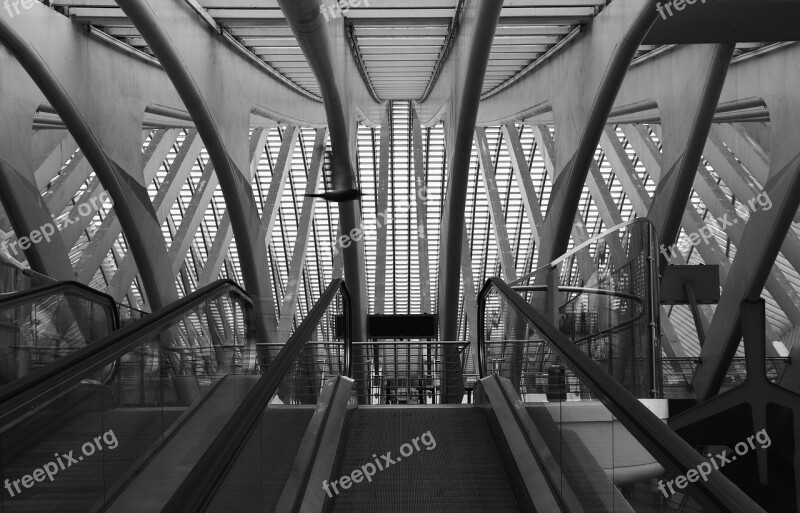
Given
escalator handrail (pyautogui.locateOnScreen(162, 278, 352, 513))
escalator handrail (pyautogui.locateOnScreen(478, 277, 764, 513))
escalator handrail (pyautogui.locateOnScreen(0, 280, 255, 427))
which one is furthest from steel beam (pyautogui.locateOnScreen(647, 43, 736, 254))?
escalator handrail (pyautogui.locateOnScreen(162, 278, 352, 513))

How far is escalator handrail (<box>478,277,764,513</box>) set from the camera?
2332 mm

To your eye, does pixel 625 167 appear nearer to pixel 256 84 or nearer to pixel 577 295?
pixel 256 84

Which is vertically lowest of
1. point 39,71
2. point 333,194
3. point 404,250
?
point 404,250

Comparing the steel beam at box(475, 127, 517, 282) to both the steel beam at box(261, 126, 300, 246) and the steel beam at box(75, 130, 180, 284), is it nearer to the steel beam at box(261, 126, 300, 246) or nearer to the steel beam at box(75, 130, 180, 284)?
the steel beam at box(261, 126, 300, 246)

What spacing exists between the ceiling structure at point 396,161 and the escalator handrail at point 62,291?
25.0 ft

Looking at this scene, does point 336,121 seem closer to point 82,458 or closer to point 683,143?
point 683,143

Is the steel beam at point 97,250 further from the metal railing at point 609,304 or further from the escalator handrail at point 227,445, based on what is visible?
the escalator handrail at point 227,445

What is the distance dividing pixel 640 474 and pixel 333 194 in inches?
468

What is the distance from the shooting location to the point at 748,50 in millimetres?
15766

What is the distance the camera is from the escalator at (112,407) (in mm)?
3219

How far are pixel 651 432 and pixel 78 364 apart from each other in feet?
7.40

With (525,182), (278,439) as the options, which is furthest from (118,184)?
(525,182)

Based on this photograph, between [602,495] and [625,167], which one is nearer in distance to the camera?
[602,495]

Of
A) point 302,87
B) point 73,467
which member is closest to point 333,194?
point 302,87
